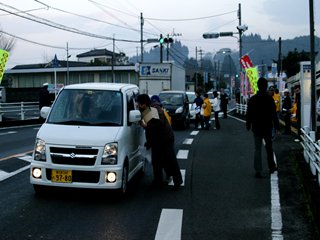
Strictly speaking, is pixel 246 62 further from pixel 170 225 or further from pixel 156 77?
pixel 170 225

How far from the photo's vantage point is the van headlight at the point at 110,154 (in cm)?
673

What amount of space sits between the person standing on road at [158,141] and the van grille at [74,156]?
1.48m

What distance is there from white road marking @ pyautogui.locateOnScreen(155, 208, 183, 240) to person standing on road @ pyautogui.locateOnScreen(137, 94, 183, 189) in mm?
1469

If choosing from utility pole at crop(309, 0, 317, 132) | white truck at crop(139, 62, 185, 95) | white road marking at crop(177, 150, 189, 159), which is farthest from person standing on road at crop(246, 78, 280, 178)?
white truck at crop(139, 62, 185, 95)

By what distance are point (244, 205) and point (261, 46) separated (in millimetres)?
118471

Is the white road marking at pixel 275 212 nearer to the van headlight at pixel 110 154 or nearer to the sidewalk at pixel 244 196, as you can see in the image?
the sidewalk at pixel 244 196

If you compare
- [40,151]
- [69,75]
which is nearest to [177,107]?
[40,151]

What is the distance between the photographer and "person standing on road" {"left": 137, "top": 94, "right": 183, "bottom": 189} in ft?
25.8

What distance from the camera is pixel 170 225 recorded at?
5.85 metres

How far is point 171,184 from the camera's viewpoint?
8.40m

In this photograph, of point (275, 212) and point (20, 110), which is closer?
point (275, 212)

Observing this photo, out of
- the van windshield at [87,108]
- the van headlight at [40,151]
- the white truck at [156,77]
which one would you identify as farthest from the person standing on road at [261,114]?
the white truck at [156,77]

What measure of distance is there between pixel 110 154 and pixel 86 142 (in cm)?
41

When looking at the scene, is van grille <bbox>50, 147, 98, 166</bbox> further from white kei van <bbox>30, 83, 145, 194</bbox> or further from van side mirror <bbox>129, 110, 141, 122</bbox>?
van side mirror <bbox>129, 110, 141, 122</bbox>
